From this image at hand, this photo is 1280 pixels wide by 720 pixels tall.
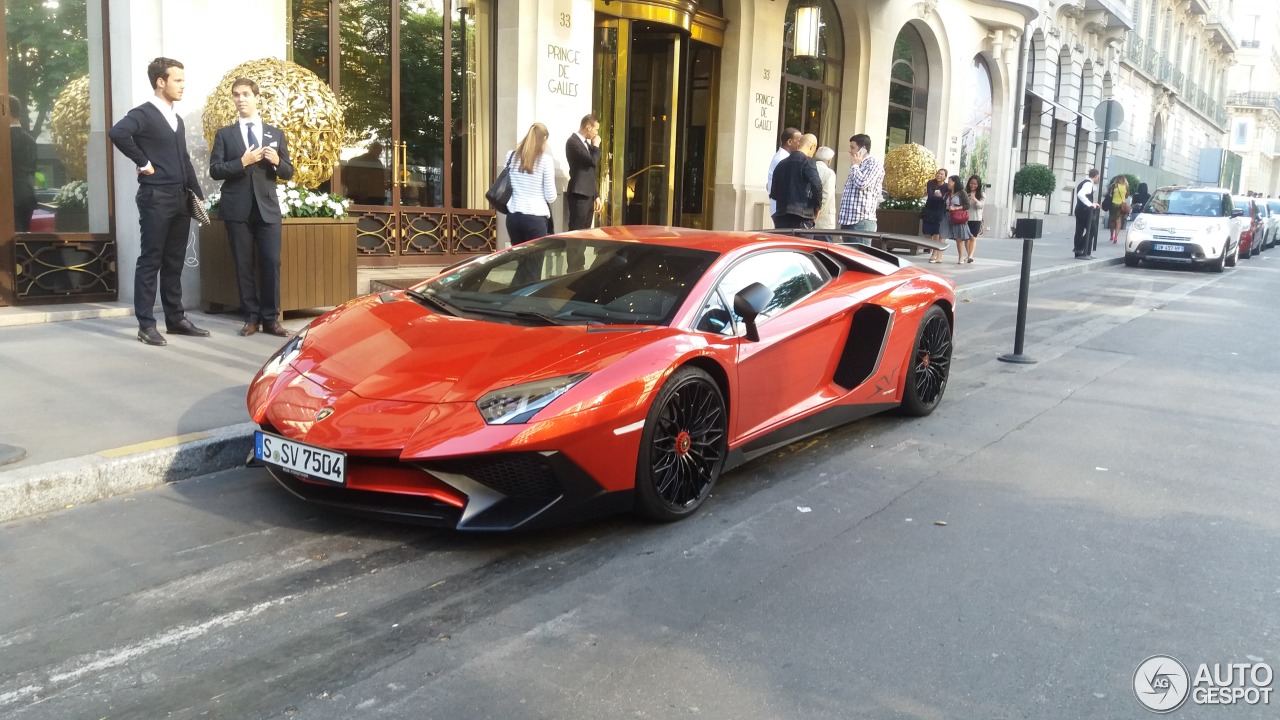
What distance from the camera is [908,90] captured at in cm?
2528

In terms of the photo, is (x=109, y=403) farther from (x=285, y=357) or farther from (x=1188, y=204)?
(x=1188, y=204)

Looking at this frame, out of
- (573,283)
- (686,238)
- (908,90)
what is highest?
(908,90)

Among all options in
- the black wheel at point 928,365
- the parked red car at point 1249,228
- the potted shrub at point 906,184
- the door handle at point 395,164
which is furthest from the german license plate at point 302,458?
the parked red car at point 1249,228

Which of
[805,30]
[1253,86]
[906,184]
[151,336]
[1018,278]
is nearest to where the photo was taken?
[151,336]

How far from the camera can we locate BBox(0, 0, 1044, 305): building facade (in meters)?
8.95

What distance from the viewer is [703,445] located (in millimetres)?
4562

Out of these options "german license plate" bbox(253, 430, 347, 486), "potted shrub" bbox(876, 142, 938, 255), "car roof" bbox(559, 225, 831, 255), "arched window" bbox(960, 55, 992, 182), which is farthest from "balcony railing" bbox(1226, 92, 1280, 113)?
"german license plate" bbox(253, 430, 347, 486)

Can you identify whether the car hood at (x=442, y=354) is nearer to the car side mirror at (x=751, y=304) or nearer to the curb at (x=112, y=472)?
the car side mirror at (x=751, y=304)

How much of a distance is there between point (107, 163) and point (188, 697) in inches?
303

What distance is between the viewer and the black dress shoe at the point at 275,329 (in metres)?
8.07

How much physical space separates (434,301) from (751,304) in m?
1.54

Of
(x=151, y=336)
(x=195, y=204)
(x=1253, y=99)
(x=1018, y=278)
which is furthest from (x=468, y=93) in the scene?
(x=1253, y=99)

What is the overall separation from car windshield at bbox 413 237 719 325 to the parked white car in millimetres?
18536

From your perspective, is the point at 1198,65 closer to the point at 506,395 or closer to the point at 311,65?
the point at 311,65
